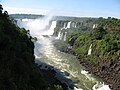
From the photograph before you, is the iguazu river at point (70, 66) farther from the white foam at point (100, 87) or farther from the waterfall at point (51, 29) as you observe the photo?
the waterfall at point (51, 29)

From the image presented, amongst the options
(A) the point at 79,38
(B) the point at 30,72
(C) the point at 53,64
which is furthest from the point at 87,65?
(B) the point at 30,72

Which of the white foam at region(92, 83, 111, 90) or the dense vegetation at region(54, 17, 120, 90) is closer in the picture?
the white foam at region(92, 83, 111, 90)

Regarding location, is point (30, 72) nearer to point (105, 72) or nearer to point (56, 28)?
point (105, 72)

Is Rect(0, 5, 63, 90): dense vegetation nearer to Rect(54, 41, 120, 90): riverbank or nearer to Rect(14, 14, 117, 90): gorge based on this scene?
Rect(14, 14, 117, 90): gorge

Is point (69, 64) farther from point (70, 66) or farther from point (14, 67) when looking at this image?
point (14, 67)

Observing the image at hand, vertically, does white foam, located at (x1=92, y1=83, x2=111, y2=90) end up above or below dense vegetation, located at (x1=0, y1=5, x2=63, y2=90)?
below

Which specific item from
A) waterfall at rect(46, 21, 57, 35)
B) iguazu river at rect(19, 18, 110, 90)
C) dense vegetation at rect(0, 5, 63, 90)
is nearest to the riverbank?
iguazu river at rect(19, 18, 110, 90)

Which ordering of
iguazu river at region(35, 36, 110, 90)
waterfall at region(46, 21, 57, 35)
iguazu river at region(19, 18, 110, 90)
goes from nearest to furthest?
1. iguazu river at region(19, 18, 110, 90)
2. iguazu river at region(35, 36, 110, 90)
3. waterfall at region(46, 21, 57, 35)

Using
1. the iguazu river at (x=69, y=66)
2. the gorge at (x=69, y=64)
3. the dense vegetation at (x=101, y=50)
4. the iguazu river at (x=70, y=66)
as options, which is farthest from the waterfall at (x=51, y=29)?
the iguazu river at (x=70, y=66)

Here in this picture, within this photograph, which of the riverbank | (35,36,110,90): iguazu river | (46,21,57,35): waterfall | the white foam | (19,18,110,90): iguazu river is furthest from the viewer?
(46,21,57,35): waterfall

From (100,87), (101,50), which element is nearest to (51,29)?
(101,50)

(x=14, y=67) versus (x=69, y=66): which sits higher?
(x=14, y=67)
